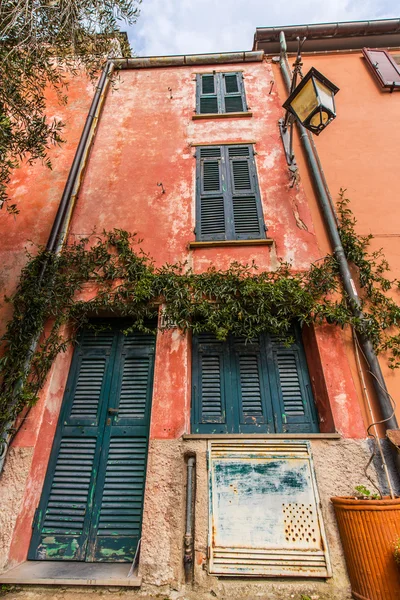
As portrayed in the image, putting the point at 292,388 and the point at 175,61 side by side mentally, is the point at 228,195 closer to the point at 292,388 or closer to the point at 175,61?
the point at 292,388

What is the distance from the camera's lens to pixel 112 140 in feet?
22.3

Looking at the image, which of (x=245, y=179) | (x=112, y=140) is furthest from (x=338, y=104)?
(x=112, y=140)

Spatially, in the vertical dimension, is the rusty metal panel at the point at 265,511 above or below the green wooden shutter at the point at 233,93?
below

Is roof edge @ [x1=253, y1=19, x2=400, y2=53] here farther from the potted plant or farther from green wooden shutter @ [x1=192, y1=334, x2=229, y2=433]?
the potted plant

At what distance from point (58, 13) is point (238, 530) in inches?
277

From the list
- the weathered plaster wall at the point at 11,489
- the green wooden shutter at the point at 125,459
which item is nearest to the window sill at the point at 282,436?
the green wooden shutter at the point at 125,459

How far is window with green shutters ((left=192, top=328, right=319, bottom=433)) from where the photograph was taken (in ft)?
13.8

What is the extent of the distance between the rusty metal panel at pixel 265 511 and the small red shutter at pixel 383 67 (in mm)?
7709

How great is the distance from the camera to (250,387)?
4449mm

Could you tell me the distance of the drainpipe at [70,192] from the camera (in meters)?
4.19

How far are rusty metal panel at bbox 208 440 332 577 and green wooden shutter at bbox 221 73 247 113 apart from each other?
664cm

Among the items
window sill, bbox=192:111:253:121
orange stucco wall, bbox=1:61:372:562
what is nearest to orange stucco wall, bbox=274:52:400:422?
orange stucco wall, bbox=1:61:372:562

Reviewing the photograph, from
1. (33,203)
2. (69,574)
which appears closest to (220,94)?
(33,203)

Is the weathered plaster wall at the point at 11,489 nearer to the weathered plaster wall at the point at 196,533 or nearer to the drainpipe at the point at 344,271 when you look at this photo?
the weathered plaster wall at the point at 196,533
